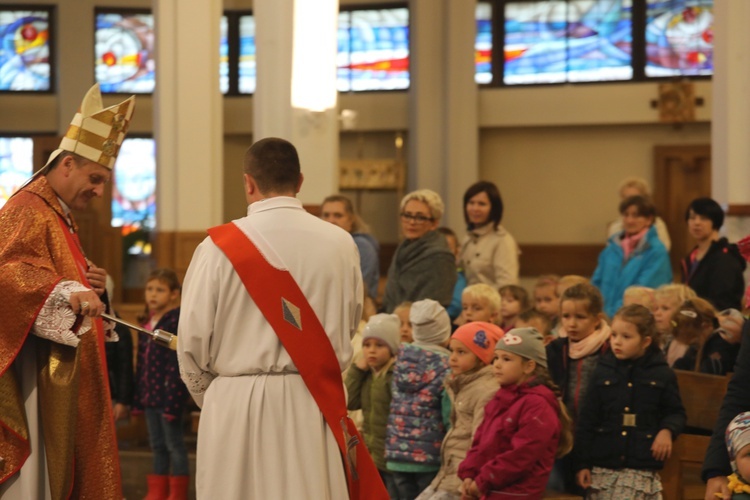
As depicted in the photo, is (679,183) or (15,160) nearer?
(679,183)

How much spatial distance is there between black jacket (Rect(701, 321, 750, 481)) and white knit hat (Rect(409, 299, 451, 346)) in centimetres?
209

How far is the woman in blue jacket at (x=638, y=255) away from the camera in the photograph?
795 cm

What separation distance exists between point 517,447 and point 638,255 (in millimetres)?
3514

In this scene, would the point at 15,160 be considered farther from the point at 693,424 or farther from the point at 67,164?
the point at 693,424

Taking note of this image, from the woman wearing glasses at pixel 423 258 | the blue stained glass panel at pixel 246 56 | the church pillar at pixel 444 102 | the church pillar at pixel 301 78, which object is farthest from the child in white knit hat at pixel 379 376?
the blue stained glass panel at pixel 246 56

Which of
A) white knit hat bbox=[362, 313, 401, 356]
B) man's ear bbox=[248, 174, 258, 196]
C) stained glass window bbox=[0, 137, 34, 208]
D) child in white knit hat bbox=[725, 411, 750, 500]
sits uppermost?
stained glass window bbox=[0, 137, 34, 208]

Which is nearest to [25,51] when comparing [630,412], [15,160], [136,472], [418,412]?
[15,160]

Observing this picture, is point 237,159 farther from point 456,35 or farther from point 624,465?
point 624,465

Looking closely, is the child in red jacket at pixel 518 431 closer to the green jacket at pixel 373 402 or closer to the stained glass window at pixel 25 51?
the green jacket at pixel 373 402

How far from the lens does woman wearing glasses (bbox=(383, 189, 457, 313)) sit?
6.66m

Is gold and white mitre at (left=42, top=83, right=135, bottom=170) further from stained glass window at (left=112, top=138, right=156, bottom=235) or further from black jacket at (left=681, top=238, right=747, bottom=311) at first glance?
stained glass window at (left=112, top=138, right=156, bottom=235)

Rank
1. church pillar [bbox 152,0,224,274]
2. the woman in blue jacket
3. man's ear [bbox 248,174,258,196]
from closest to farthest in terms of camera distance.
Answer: man's ear [bbox 248,174,258,196] < the woman in blue jacket < church pillar [bbox 152,0,224,274]

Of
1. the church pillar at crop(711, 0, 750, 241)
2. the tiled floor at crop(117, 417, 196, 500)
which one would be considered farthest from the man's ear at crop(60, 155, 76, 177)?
the church pillar at crop(711, 0, 750, 241)

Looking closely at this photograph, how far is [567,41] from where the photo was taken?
47.8 feet
